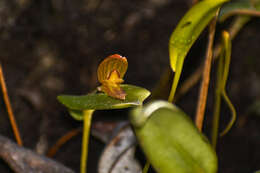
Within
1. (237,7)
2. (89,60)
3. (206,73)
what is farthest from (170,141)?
(89,60)

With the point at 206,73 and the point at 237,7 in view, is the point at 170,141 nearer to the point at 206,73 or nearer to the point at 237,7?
the point at 206,73

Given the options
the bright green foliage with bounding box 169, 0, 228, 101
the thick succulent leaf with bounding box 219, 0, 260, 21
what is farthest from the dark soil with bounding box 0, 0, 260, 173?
the bright green foliage with bounding box 169, 0, 228, 101

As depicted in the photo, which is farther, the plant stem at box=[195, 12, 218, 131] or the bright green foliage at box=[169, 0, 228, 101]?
the plant stem at box=[195, 12, 218, 131]

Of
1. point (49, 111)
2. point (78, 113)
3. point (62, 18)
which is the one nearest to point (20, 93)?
point (49, 111)

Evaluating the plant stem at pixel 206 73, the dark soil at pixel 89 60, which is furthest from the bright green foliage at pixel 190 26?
the dark soil at pixel 89 60

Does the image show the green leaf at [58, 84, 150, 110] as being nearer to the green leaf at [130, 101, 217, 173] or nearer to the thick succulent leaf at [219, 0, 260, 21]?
the green leaf at [130, 101, 217, 173]

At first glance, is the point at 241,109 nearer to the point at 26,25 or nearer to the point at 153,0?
the point at 153,0
